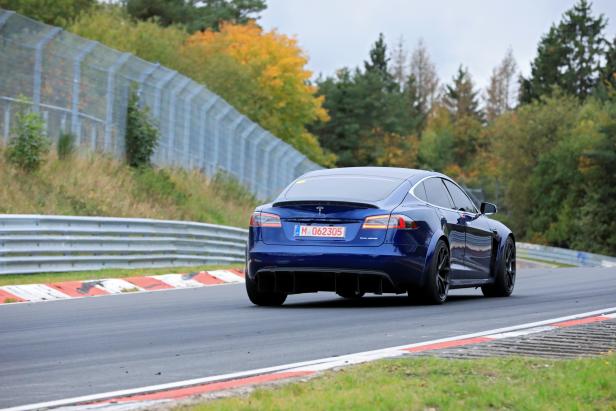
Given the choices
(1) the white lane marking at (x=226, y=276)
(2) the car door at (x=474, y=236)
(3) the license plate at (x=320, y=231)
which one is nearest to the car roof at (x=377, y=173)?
(2) the car door at (x=474, y=236)

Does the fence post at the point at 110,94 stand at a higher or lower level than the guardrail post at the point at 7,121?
higher

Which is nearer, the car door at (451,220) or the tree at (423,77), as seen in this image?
the car door at (451,220)

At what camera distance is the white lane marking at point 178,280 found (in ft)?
65.0

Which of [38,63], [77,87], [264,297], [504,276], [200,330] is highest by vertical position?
[38,63]

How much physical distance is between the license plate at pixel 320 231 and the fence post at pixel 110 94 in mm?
16771

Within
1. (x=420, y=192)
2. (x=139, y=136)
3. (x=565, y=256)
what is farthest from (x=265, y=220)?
(x=565, y=256)

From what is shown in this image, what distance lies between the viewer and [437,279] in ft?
44.9

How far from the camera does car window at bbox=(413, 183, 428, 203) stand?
45.8 feet

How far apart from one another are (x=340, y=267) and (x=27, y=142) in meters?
14.1

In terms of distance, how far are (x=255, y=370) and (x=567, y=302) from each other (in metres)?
6.94

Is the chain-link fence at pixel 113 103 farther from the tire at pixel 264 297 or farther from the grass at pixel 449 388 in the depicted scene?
the grass at pixel 449 388

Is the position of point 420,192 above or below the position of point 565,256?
above

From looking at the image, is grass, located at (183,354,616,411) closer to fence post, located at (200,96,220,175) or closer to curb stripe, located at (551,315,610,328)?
curb stripe, located at (551,315,610,328)

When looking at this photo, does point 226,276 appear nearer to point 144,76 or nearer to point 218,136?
point 144,76
